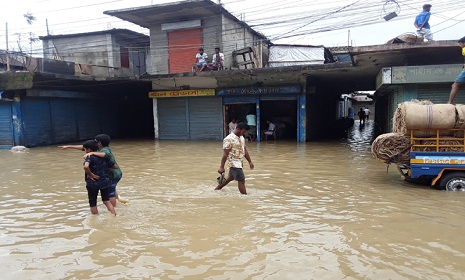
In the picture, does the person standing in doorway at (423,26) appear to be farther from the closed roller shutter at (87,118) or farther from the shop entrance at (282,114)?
the closed roller shutter at (87,118)

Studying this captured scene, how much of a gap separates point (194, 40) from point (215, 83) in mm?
2785

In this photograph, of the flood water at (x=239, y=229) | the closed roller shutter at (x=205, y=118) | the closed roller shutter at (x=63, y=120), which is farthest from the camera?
the closed roller shutter at (x=205, y=118)

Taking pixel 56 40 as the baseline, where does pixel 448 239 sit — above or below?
below

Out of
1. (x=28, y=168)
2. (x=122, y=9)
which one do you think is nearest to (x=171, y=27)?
(x=122, y=9)

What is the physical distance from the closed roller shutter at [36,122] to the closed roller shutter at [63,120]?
0.28 m

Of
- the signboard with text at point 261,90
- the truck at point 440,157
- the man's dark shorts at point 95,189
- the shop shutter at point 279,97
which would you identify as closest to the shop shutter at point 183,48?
the signboard with text at point 261,90

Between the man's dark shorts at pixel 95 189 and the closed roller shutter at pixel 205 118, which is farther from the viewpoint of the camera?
the closed roller shutter at pixel 205 118

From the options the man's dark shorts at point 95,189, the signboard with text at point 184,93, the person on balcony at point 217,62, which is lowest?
the man's dark shorts at point 95,189

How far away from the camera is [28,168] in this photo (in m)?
10.6

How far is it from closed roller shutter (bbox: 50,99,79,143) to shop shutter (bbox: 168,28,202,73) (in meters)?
5.84

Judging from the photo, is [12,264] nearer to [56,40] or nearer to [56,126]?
[56,126]

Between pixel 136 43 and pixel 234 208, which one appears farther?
pixel 136 43

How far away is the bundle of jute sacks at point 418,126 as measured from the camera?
6570 mm

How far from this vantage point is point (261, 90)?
17.2 m
